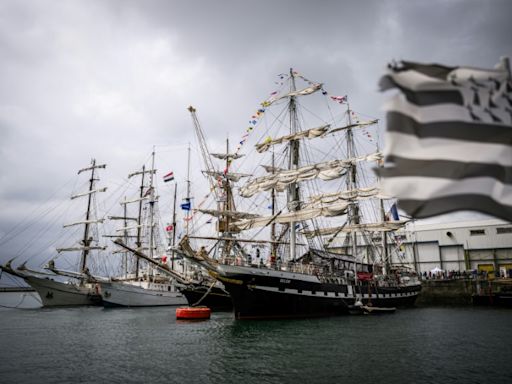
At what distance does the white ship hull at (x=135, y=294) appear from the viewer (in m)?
48.9

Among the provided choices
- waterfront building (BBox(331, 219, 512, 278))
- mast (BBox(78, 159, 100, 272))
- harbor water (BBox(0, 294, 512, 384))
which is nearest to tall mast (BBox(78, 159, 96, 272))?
mast (BBox(78, 159, 100, 272))

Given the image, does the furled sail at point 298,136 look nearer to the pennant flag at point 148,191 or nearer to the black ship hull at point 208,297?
the black ship hull at point 208,297

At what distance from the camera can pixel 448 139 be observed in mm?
5453

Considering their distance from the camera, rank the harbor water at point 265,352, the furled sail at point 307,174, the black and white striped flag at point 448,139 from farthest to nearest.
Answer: the furled sail at point 307,174
the harbor water at point 265,352
the black and white striped flag at point 448,139

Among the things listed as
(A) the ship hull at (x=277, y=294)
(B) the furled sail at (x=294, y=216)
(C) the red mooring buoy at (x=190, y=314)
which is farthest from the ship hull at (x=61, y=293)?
(A) the ship hull at (x=277, y=294)

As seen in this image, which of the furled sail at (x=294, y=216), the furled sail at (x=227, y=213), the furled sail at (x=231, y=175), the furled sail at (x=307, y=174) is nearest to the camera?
the furled sail at (x=294, y=216)

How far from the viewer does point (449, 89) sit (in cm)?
549

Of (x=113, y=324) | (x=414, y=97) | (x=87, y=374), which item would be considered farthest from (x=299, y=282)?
(x=414, y=97)

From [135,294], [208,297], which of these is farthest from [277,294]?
[135,294]

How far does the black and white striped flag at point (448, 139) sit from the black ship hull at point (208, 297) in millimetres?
41373

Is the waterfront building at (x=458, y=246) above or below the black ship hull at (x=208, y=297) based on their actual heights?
above

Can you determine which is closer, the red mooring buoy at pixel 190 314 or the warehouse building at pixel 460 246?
the red mooring buoy at pixel 190 314

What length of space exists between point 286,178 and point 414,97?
31.0m

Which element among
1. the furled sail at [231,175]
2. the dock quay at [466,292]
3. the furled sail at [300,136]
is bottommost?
the dock quay at [466,292]
